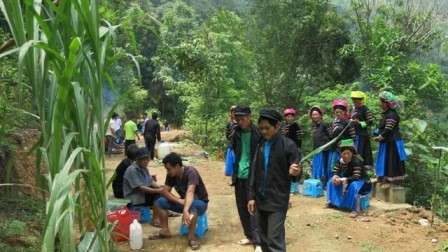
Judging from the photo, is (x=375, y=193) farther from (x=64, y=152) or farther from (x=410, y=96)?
(x=64, y=152)

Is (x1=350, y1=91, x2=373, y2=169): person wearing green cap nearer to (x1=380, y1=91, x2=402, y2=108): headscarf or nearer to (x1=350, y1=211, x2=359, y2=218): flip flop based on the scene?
(x1=380, y1=91, x2=402, y2=108): headscarf

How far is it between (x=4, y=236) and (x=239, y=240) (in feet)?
7.53

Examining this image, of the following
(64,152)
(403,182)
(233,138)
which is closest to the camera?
(64,152)

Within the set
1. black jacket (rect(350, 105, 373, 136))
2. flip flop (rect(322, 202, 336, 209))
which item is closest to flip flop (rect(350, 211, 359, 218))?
flip flop (rect(322, 202, 336, 209))

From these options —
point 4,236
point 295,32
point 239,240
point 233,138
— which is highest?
point 295,32

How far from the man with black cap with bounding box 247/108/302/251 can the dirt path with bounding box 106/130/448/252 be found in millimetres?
1069

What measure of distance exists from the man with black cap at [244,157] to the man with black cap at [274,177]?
2.35 feet

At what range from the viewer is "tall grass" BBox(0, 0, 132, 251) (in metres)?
1.54

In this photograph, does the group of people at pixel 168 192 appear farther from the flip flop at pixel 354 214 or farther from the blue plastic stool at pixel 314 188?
the blue plastic stool at pixel 314 188

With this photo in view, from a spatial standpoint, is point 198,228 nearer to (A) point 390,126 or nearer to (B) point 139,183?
(B) point 139,183

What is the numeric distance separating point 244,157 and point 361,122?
2.53 meters

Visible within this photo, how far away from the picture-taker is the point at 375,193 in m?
6.26

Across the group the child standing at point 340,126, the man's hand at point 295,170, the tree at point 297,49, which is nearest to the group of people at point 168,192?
the man's hand at point 295,170

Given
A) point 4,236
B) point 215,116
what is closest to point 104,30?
point 4,236
